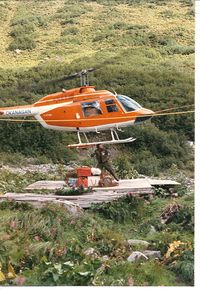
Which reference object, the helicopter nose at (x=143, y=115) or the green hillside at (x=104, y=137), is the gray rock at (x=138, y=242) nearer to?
the green hillside at (x=104, y=137)

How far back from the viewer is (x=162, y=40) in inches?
346

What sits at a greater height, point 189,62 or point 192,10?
point 192,10

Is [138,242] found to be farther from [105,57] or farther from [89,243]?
[105,57]

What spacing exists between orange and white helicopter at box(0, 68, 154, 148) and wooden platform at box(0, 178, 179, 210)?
0.57 meters

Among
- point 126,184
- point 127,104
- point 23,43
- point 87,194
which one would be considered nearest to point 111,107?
point 127,104

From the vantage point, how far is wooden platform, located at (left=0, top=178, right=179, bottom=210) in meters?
8.07

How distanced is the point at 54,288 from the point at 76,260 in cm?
41

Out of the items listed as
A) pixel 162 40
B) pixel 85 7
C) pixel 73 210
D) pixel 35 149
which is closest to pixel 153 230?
pixel 73 210

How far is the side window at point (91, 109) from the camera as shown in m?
8.25

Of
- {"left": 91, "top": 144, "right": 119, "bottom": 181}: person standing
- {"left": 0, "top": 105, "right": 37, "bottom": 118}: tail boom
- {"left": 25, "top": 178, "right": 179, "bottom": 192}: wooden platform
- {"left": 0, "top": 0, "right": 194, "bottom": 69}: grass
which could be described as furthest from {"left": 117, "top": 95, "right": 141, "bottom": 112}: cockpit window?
{"left": 0, "top": 105, "right": 37, "bottom": 118}: tail boom

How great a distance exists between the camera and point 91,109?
8258 millimetres

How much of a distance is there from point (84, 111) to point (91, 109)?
92 millimetres

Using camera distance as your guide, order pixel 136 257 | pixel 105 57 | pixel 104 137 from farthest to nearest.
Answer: pixel 105 57 < pixel 104 137 < pixel 136 257
